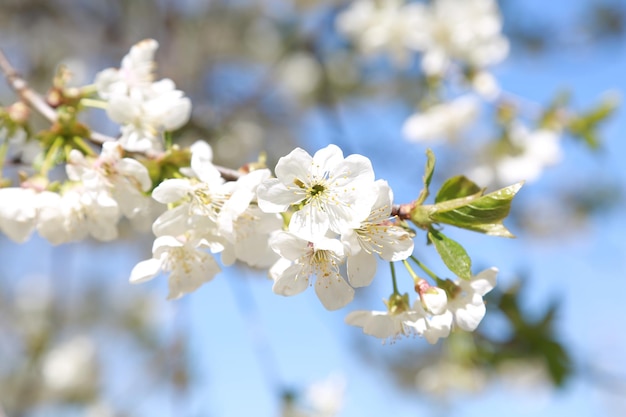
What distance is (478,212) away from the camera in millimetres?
693

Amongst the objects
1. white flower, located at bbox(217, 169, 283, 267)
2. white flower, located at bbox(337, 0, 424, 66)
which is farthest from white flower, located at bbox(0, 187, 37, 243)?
white flower, located at bbox(337, 0, 424, 66)

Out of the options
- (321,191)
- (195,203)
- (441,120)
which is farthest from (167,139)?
(441,120)

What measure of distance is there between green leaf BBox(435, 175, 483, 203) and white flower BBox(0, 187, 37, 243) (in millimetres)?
543

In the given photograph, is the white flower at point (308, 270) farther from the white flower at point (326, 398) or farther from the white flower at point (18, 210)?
the white flower at point (326, 398)

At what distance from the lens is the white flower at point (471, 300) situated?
2.49 ft

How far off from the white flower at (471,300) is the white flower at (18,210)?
0.58 m

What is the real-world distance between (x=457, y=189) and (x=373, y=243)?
0.41 feet

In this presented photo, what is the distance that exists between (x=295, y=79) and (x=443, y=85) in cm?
151

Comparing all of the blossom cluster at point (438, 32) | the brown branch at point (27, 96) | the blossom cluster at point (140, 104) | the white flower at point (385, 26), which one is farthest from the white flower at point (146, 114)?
the white flower at point (385, 26)

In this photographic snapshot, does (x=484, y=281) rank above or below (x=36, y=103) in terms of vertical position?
below

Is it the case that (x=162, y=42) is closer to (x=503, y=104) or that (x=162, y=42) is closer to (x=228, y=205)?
(x=503, y=104)

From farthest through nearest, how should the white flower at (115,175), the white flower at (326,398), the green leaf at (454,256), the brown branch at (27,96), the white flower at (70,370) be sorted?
the white flower at (70,370), the white flower at (326,398), the brown branch at (27,96), the white flower at (115,175), the green leaf at (454,256)

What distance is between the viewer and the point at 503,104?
1.78m

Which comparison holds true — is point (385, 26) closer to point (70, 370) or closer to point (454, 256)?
point (454, 256)
